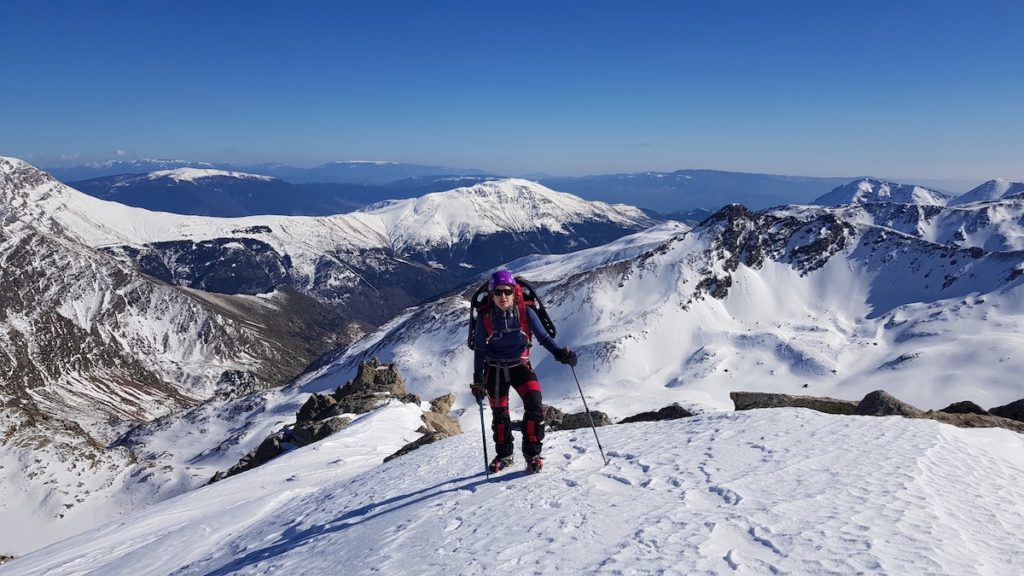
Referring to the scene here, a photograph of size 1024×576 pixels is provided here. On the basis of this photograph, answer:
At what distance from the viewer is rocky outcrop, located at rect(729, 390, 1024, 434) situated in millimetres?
14781

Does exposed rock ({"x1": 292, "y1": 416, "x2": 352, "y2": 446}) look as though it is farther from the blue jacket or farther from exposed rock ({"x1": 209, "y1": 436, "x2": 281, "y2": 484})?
the blue jacket

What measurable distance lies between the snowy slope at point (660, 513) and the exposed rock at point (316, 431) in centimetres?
1422

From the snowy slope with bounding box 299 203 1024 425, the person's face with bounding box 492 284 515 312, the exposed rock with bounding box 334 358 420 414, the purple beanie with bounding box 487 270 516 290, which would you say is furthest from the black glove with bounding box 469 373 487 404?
the snowy slope with bounding box 299 203 1024 425

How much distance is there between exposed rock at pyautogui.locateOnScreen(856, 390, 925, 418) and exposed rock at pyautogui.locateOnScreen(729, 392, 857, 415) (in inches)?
36.9

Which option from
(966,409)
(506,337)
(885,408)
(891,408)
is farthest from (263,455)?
(966,409)

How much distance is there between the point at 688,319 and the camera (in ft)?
410

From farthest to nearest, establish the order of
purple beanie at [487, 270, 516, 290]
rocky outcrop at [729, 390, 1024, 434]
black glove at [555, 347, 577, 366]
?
rocky outcrop at [729, 390, 1024, 434], black glove at [555, 347, 577, 366], purple beanie at [487, 270, 516, 290]

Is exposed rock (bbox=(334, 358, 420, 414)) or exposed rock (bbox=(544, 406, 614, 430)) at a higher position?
exposed rock (bbox=(544, 406, 614, 430))

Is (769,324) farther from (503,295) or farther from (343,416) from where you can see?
(503,295)

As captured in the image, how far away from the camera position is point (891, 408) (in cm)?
1603

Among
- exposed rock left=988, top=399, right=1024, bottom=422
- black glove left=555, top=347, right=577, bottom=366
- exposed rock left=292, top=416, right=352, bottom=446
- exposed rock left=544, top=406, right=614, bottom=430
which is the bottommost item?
exposed rock left=292, top=416, right=352, bottom=446

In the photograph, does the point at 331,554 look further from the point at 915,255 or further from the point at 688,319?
the point at 915,255

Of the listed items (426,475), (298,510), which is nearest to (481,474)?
(426,475)

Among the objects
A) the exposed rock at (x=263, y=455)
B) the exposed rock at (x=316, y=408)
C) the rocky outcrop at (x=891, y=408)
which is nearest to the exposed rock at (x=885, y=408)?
the rocky outcrop at (x=891, y=408)
